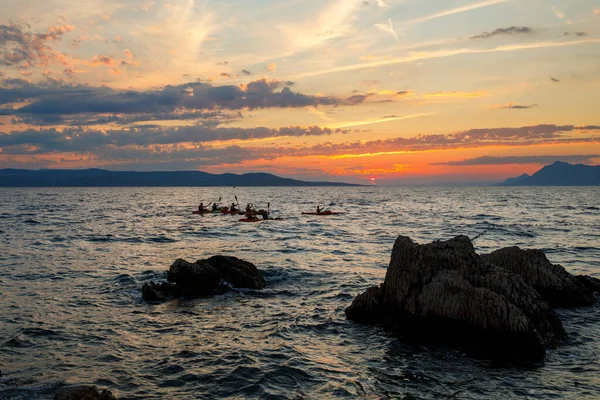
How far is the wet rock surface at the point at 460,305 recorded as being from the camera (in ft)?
43.4

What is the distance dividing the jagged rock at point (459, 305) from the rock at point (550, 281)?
3.65 metres

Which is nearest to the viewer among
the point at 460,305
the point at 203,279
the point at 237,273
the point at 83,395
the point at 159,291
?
the point at 83,395

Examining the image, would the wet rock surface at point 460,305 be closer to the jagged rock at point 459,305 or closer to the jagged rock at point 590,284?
the jagged rock at point 459,305

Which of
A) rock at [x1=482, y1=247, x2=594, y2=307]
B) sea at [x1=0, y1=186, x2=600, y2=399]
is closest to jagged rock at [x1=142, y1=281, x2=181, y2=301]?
sea at [x1=0, y1=186, x2=600, y2=399]

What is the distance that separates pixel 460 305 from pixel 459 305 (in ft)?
0.10

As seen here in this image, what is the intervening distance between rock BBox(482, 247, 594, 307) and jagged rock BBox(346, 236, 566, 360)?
365 cm

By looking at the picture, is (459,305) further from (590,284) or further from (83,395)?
(83,395)

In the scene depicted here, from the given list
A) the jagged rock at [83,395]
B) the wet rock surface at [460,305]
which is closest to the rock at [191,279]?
the wet rock surface at [460,305]

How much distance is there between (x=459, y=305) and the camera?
1405cm

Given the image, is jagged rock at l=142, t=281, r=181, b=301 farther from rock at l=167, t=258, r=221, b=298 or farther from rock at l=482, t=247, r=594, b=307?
rock at l=482, t=247, r=594, b=307

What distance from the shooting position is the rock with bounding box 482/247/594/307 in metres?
18.1

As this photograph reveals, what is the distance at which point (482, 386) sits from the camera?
11.0 meters

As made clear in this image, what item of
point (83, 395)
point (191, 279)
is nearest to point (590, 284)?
point (191, 279)

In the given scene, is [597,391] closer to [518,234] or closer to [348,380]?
[348,380]
